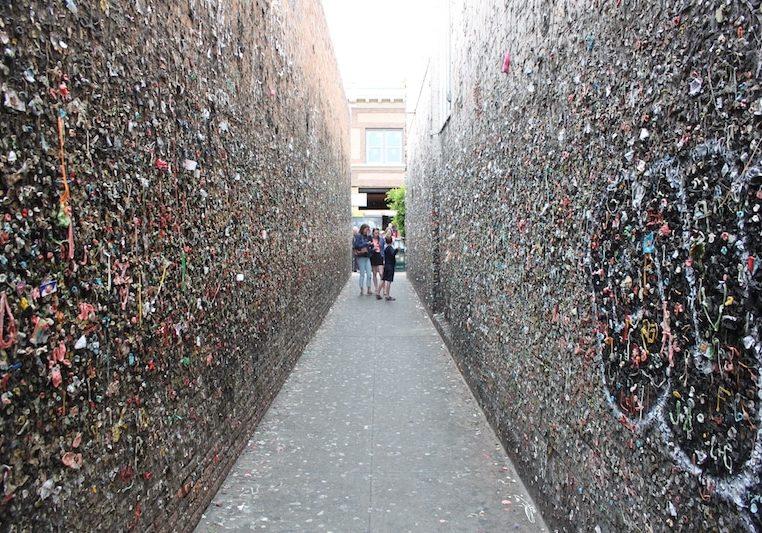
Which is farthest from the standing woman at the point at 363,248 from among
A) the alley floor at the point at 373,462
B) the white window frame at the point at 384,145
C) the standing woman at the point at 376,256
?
the white window frame at the point at 384,145

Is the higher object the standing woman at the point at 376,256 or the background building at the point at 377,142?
the background building at the point at 377,142

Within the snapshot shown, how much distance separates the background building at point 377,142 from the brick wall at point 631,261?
91.5 feet


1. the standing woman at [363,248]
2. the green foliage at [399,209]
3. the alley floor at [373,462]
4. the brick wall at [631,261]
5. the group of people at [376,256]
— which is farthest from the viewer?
the green foliage at [399,209]

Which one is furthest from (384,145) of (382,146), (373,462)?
(373,462)

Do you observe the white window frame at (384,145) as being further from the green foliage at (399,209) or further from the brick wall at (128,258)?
the brick wall at (128,258)

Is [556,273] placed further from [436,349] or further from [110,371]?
[436,349]

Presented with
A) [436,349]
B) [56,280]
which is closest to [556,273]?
[56,280]

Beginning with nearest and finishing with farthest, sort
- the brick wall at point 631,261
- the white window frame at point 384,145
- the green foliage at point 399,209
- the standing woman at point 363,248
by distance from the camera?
the brick wall at point 631,261 → the standing woman at point 363,248 → the green foliage at point 399,209 → the white window frame at point 384,145

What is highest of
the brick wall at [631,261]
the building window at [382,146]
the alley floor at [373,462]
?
the building window at [382,146]

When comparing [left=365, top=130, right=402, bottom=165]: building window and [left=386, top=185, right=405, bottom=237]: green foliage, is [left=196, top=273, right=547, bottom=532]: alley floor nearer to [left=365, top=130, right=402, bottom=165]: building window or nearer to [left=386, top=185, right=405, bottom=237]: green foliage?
[left=386, top=185, right=405, bottom=237]: green foliage

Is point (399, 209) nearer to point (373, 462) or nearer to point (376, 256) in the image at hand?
point (376, 256)

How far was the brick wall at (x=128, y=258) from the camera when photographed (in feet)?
6.19

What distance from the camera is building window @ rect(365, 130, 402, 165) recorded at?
3269cm

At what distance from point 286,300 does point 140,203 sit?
13.4ft
